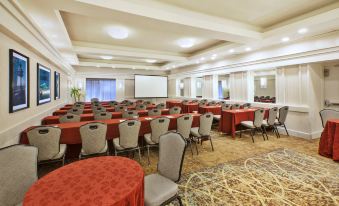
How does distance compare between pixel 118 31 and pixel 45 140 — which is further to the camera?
pixel 118 31

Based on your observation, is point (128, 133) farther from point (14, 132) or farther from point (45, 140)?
point (14, 132)

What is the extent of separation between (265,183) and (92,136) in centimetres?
294

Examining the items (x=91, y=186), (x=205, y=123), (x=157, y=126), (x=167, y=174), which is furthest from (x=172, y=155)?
(x=205, y=123)

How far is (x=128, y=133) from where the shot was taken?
10.9 ft

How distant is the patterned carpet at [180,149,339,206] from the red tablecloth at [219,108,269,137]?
71.0 inches

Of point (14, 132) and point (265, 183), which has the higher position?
point (14, 132)

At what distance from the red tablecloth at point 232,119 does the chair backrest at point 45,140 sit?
4.62 meters

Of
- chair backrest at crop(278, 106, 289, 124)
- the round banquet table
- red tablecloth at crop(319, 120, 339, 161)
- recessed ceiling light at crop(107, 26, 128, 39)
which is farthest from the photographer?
chair backrest at crop(278, 106, 289, 124)

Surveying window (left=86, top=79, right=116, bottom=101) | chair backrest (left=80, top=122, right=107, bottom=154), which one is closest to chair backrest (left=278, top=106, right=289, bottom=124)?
chair backrest (left=80, top=122, right=107, bottom=154)

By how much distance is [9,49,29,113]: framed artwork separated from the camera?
2877 mm

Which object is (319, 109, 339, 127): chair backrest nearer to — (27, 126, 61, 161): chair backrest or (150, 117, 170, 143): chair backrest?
(150, 117, 170, 143): chair backrest

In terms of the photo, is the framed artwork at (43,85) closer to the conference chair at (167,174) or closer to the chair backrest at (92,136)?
the chair backrest at (92,136)

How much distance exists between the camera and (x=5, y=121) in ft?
8.95

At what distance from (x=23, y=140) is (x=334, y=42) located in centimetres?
736
